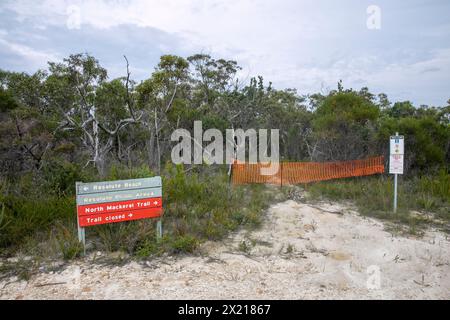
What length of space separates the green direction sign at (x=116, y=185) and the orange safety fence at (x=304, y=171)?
409 centimetres

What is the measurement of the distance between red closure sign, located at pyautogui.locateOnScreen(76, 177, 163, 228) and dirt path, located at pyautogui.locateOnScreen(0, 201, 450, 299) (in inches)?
25.6

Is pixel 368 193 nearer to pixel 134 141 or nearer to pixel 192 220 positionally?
pixel 192 220

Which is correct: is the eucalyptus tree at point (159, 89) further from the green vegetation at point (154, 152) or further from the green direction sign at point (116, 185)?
the green direction sign at point (116, 185)

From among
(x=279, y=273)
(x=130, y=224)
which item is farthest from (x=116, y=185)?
(x=279, y=273)

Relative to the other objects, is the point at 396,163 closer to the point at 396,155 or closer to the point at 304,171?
the point at 396,155

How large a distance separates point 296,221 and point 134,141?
750 centimetres

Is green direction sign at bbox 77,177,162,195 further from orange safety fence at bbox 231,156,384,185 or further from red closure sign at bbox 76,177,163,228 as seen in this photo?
orange safety fence at bbox 231,156,384,185

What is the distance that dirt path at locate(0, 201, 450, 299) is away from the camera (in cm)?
332

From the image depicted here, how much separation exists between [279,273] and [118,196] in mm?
2413

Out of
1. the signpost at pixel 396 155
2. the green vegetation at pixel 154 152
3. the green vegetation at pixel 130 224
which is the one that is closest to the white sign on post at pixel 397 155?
the signpost at pixel 396 155

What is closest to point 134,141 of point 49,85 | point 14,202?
point 49,85

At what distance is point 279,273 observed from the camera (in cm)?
381

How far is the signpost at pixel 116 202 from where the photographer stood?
4086 mm

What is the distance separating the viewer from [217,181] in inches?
296
